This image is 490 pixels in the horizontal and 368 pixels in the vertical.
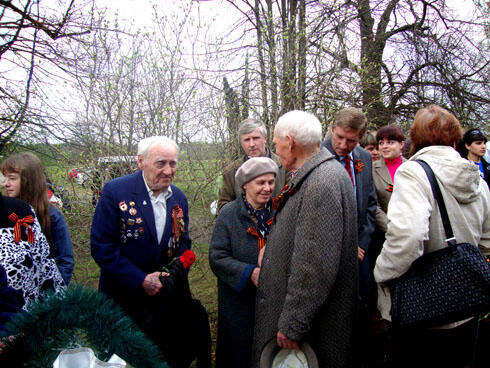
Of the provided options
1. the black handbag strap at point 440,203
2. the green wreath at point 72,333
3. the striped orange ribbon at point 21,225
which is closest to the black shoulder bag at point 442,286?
the black handbag strap at point 440,203

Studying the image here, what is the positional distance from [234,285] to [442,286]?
113cm

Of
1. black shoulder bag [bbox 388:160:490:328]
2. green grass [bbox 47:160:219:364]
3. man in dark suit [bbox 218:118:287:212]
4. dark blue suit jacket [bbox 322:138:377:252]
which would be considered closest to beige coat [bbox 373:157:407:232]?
dark blue suit jacket [bbox 322:138:377:252]

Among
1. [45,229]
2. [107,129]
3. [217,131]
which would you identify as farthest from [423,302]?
[107,129]

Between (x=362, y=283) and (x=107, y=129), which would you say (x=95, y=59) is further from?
(x=362, y=283)

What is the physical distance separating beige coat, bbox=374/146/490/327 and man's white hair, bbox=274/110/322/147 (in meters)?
0.48

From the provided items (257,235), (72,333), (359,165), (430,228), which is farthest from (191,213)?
(72,333)

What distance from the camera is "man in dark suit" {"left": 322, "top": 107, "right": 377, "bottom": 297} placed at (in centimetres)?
245

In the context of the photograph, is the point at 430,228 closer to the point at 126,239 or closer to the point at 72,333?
the point at 72,333

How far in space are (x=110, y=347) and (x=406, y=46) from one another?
29.2ft

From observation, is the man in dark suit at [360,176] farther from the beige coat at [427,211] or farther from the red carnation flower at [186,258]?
the red carnation flower at [186,258]

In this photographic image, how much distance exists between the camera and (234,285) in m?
2.15

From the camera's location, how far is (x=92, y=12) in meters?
4.13

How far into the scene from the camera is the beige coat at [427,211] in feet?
5.35

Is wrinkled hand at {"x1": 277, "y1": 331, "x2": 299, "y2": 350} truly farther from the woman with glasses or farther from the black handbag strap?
the woman with glasses
